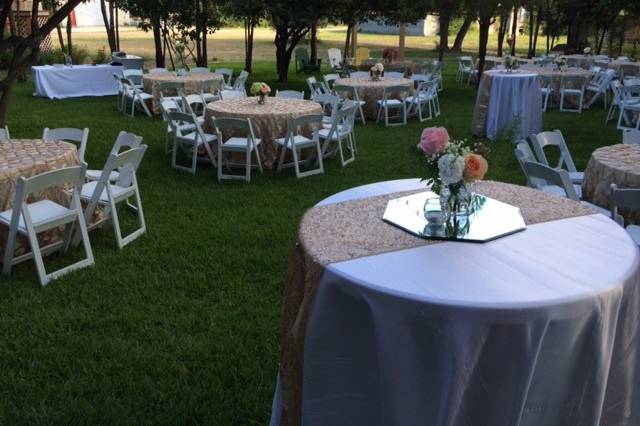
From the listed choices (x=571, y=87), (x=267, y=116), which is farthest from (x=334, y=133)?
(x=571, y=87)

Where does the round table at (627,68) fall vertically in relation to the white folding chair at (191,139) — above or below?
above

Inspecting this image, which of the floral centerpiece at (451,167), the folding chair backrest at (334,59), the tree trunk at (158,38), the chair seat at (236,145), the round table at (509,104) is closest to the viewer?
the floral centerpiece at (451,167)

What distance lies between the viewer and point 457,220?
2.75m

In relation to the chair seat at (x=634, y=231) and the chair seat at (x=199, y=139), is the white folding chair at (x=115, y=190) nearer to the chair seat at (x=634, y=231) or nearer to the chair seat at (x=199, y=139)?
the chair seat at (x=199, y=139)

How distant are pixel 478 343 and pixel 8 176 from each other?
4.07 m

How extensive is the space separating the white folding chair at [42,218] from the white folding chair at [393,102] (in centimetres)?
760

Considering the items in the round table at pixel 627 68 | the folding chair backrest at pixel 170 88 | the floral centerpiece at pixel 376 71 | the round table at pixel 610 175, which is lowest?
the round table at pixel 610 175

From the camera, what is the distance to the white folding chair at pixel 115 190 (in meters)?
4.82

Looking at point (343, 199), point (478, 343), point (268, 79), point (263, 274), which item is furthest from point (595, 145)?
point (268, 79)

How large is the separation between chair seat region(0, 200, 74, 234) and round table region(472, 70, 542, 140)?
7713mm

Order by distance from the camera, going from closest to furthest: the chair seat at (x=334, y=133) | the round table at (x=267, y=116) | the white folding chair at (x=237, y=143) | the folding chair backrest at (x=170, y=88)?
the white folding chair at (x=237, y=143) < the round table at (x=267, y=116) < the chair seat at (x=334, y=133) < the folding chair backrest at (x=170, y=88)

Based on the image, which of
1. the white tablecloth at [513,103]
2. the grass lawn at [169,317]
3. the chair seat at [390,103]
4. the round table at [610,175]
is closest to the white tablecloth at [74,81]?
the chair seat at [390,103]

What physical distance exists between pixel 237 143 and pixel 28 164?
3.03 metres
